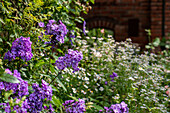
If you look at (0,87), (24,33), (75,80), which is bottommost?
(75,80)

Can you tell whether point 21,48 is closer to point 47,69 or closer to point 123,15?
point 47,69

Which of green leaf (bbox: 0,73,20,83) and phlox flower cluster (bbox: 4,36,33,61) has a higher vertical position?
phlox flower cluster (bbox: 4,36,33,61)

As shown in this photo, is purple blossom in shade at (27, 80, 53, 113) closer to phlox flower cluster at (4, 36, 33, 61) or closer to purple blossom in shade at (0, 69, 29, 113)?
purple blossom in shade at (0, 69, 29, 113)

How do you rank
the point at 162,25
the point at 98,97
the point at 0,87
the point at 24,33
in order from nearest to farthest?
the point at 0,87, the point at 24,33, the point at 98,97, the point at 162,25

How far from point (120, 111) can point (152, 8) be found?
202 inches

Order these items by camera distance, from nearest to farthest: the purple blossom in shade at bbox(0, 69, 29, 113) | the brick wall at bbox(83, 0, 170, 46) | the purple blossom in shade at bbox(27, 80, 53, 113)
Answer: the purple blossom in shade at bbox(0, 69, 29, 113), the purple blossom in shade at bbox(27, 80, 53, 113), the brick wall at bbox(83, 0, 170, 46)

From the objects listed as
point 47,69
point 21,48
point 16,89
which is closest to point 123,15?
point 47,69

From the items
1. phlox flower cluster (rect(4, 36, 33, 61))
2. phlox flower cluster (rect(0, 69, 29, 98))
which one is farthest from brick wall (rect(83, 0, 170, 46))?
phlox flower cluster (rect(0, 69, 29, 98))

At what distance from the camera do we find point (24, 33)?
222 cm

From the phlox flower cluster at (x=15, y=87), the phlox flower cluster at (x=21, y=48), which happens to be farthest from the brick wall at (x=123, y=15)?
the phlox flower cluster at (x=15, y=87)

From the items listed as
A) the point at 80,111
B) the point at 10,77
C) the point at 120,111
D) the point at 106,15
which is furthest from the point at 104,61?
the point at 106,15

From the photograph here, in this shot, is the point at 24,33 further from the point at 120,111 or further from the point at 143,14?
the point at 143,14

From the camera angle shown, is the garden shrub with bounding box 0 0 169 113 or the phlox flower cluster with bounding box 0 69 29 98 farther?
the garden shrub with bounding box 0 0 169 113

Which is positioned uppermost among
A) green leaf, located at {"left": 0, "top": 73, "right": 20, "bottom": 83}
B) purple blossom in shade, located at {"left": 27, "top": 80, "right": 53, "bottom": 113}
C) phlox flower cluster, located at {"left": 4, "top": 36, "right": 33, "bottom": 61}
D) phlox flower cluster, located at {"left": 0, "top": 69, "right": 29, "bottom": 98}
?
phlox flower cluster, located at {"left": 4, "top": 36, "right": 33, "bottom": 61}
